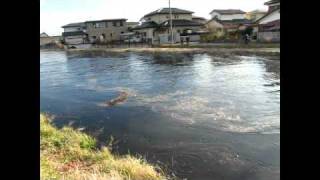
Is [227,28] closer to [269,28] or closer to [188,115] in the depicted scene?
[269,28]

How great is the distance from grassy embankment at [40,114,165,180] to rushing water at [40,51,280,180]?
0.76m

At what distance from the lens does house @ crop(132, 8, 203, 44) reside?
145 ft

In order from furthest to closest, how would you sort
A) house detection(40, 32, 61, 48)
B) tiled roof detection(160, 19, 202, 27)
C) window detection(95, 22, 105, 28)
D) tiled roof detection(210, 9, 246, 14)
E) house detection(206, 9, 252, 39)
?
house detection(40, 32, 61, 48) < window detection(95, 22, 105, 28) < tiled roof detection(210, 9, 246, 14) < tiled roof detection(160, 19, 202, 27) < house detection(206, 9, 252, 39)

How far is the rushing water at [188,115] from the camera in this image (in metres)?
7.32

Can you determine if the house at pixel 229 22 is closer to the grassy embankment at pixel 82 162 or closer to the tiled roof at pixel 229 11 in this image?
the tiled roof at pixel 229 11

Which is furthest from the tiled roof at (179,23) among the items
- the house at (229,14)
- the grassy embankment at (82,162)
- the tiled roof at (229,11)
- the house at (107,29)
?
the grassy embankment at (82,162)

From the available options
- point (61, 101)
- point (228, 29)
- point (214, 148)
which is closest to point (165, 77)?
point (61, 101)

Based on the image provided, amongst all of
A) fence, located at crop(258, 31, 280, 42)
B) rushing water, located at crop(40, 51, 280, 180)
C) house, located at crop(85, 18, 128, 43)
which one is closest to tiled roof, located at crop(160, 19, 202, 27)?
house, located at crop(85, 18, 128, 43)

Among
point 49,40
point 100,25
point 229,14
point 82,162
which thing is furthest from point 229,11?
point 82,162

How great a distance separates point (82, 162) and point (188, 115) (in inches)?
199

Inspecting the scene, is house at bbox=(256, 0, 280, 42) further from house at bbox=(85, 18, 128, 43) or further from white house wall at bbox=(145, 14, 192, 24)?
house at bbox=(85, 18, 128, 43)

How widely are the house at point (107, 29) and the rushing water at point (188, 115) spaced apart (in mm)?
32915
